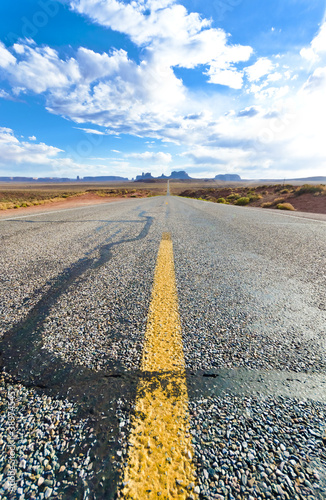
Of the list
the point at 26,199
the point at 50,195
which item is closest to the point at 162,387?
the point at 26,199

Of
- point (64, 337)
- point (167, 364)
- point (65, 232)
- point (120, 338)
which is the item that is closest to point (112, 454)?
point (167, 364)

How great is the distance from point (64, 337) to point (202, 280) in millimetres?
1150

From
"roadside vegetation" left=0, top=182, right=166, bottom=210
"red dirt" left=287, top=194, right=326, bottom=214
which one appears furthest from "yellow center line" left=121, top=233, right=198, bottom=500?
"red dirt" left=287, top=194, right=326, bottom=214

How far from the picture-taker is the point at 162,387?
854 mm

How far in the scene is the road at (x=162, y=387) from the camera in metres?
0.59

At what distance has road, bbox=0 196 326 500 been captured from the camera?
1.92ft

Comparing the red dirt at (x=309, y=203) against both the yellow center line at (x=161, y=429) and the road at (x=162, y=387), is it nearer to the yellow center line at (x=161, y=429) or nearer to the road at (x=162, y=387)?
the road at (x=162, y=387)

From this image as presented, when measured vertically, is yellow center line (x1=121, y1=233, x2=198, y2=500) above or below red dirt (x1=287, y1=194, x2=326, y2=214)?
above

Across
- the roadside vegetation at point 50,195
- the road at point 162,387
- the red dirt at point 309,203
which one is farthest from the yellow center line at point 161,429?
the red dirt at point 309,203

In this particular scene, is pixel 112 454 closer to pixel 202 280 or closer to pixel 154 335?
pixel 154 335

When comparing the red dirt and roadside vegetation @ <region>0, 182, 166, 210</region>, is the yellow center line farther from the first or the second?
the red dirt

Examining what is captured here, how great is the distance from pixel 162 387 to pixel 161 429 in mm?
159

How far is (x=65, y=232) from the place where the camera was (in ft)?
13.1

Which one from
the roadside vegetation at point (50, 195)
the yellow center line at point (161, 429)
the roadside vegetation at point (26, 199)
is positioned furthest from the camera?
the roadside vegetation at point (50, 195)
